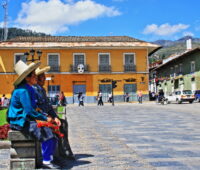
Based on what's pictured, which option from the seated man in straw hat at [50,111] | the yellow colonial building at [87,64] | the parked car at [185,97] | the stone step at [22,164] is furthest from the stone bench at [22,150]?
the yellow colonial building at [87,64]

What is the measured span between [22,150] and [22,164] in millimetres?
189

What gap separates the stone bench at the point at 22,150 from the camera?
4.75 meters

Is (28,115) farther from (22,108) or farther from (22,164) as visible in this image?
(22,164)

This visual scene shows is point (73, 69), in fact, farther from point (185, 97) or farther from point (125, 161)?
point (125, 161)

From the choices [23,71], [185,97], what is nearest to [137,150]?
[23,71]

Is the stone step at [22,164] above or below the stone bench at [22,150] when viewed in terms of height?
below

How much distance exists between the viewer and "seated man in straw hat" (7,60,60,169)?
4.75 meters

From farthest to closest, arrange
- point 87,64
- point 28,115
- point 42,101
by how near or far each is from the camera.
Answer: point 87,64 → point 42,101 → point 28,115

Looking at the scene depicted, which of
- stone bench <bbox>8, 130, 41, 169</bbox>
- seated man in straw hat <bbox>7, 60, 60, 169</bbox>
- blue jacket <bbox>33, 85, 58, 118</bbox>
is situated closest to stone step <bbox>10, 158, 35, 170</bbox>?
stone bench <bbox>8, 130, 41, 169</bbox>

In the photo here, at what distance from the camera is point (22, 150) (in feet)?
15.8

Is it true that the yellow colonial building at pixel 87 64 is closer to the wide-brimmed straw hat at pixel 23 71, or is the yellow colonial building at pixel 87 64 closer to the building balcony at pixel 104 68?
the building balcony at pixel 104 68

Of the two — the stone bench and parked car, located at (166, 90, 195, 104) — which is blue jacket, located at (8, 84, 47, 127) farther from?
parked car, located at (166, 90, 195, 104)

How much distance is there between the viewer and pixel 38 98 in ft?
17.2

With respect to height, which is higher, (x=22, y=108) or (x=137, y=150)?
(x=22, y=108)
